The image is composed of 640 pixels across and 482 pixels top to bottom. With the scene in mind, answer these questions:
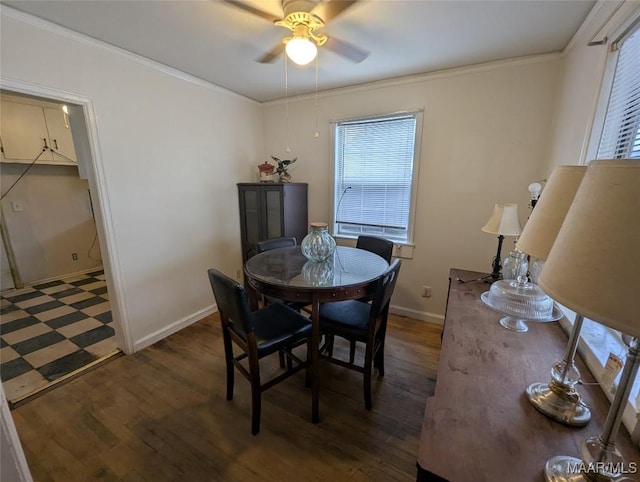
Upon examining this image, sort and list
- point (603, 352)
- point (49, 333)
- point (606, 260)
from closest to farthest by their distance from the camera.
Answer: point (606, 260) → point (603, 352) → point (49, 333)

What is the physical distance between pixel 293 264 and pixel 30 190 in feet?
13.7

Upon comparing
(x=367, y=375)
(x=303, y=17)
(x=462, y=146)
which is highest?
(x=303, y=17)

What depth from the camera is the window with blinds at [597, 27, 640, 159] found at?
1.17m

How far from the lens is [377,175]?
2.93 meters

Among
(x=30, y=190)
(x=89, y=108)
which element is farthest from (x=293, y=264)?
(x=30, y=190)

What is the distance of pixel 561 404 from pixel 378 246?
177 centimetres

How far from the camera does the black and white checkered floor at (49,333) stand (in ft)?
6.82

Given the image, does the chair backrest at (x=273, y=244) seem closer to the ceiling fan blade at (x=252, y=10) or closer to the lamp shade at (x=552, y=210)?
the ceiling fan blade at (x=252, y=10)

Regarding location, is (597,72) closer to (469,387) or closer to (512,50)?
(512,50)

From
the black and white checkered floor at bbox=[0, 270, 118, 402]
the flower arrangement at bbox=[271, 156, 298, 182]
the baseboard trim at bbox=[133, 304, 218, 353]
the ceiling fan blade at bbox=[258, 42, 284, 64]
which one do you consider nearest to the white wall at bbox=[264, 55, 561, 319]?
the flower arrangement at bbox=[271, 156, 298, 182]

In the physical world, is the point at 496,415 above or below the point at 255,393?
above

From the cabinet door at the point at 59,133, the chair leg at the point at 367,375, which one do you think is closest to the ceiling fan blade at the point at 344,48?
the chair leg at the point at 367,375

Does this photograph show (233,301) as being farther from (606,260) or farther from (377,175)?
(377,175)

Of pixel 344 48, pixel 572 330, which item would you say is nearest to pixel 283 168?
pixel 344 48
